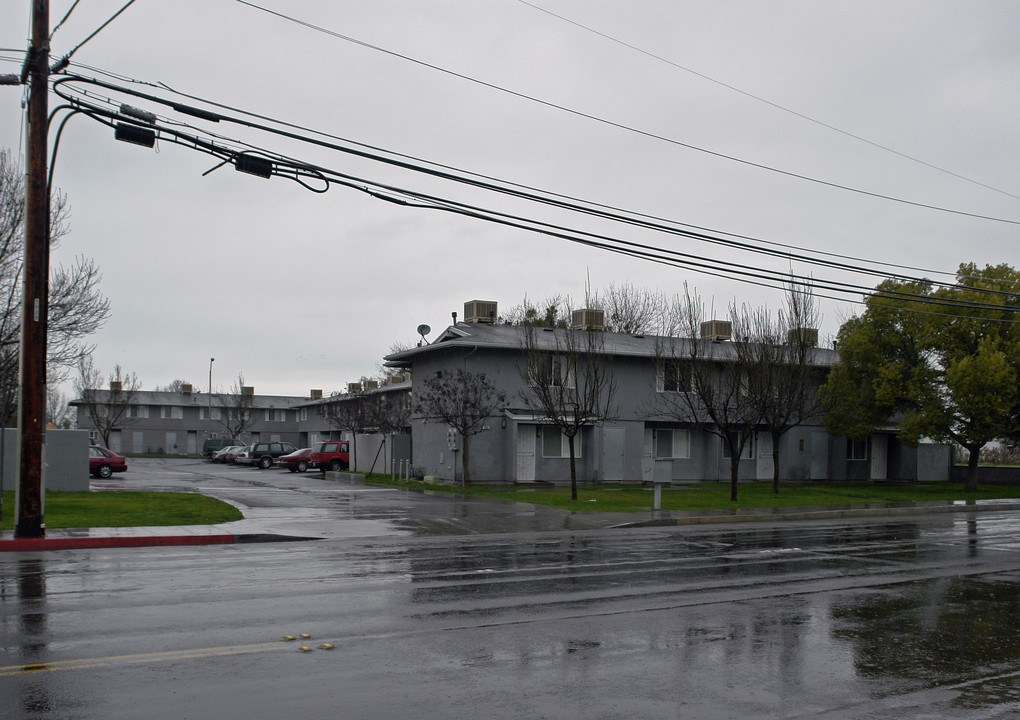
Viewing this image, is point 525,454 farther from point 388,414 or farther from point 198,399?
point 198,399

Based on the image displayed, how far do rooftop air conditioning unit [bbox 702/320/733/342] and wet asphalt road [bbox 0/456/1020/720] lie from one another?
1015 inches

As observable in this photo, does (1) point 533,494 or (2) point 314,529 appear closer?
(2) point 314,529

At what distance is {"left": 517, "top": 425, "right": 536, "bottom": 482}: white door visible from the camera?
34.2 meters

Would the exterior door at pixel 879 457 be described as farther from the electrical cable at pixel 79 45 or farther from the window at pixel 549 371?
the electrical cable at pixel 79 45

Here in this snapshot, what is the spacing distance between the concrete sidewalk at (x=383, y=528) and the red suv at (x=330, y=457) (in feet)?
78.7

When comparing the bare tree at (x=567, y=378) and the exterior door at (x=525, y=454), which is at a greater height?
the bare tree at (x=567, y=378)

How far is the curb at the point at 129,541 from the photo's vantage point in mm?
15430

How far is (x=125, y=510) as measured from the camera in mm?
21047

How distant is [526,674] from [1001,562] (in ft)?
38.7

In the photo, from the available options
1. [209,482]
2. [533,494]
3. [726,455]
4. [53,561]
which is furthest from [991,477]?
[53,561]

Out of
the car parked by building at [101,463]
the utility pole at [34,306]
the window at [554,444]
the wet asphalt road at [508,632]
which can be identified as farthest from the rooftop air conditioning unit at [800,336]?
the car parked by building at [101,463]

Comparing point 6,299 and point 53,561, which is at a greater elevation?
point 6,299

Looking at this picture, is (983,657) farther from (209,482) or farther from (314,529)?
(209,482)

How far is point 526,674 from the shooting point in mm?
7172
